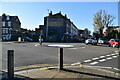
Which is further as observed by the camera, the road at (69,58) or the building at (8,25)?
the building at (8,25)

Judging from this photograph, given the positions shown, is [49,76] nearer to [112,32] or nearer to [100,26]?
[100,26]

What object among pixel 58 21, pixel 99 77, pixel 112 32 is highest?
pixel 58 21

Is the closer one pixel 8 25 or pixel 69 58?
pixel 69 58

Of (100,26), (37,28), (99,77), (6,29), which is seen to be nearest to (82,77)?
(99,77)

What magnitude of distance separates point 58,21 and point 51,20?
280 centimetres

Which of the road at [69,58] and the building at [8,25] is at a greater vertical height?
the building at [8,25]

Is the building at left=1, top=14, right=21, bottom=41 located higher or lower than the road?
higher

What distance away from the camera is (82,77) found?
4.47 metres

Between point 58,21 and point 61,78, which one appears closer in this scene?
point 61,78

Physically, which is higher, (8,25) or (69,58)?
(8,25)

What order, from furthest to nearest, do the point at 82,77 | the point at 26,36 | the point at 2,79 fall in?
the point at 26,36, the point at 82,77, the point at 2,79

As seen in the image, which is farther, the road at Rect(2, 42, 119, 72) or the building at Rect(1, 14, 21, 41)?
the building at Rect(1, 14, 21, 41)

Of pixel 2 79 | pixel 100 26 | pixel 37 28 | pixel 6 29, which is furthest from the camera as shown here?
pixel 37 28

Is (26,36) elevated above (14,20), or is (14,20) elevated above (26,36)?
(14,20)
